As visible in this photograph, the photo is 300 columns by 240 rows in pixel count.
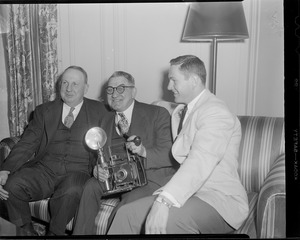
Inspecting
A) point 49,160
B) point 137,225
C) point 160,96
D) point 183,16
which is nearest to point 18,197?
point 49,160

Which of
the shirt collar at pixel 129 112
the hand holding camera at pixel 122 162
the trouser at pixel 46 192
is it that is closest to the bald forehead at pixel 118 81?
the shirt collar at pixel 129 112

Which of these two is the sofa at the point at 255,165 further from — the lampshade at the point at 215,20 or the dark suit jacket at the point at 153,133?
the lampshade at the point at 215,20

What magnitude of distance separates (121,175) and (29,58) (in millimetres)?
708

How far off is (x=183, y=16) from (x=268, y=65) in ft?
1.42

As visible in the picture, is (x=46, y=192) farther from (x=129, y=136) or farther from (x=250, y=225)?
(x=250, y=225)

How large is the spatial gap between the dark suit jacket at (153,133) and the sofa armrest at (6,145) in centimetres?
48

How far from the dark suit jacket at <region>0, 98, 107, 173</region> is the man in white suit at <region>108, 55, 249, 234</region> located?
543 mm

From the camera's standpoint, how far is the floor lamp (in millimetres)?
1551

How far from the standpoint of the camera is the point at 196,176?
1.29 meters

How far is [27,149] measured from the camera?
1.73m

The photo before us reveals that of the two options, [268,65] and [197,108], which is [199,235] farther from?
[268,65]

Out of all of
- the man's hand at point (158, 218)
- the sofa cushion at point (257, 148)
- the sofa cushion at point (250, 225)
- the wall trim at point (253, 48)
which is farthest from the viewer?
the sofa cushion at point (257, 148)

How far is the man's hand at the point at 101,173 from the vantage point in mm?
1579

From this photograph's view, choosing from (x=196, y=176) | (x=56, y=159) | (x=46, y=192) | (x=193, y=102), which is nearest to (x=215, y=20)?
(x=193, y=102)
